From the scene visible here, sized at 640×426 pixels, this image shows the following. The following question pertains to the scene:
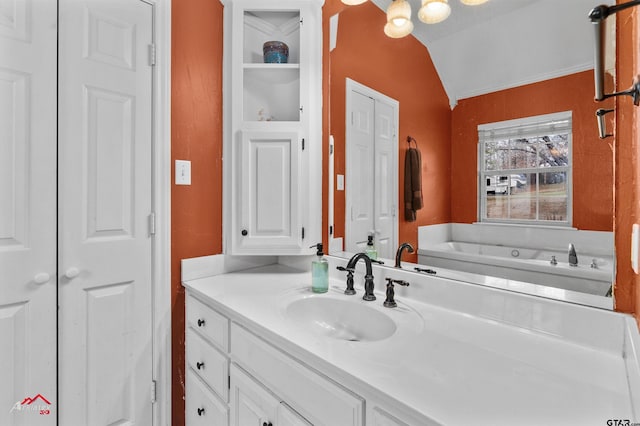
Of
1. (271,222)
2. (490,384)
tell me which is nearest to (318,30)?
(271,222)

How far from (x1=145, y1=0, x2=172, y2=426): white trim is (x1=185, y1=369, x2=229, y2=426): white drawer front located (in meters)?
0.12

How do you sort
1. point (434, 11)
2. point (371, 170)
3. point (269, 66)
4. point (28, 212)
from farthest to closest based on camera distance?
1. point (269, 66)
2. point (371, 170)
3. point (434, 11)
4. point (28, 212)

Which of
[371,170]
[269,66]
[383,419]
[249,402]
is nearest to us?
[383,419]

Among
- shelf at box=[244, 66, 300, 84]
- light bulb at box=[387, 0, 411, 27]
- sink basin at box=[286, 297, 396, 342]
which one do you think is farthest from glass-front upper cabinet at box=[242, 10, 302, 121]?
sink basin at box=[286, 297, 396, 342]

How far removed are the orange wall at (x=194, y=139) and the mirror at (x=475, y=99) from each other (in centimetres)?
62

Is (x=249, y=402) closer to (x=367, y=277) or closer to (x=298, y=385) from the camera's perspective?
(x=298, y=385)

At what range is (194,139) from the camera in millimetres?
1575

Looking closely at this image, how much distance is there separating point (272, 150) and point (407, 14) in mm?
831

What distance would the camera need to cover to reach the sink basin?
46.3 inches

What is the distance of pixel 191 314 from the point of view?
1.46 metres

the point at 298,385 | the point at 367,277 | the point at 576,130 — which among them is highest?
the point at 576,130

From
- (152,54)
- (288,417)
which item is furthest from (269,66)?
(288,417)

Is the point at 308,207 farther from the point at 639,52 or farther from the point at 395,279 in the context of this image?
the point at 639,52
